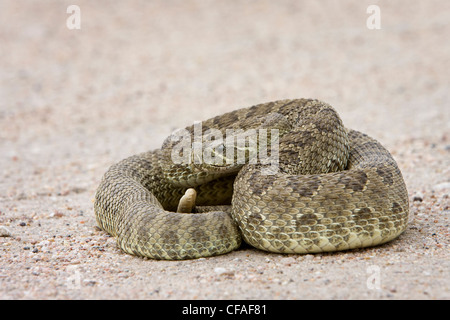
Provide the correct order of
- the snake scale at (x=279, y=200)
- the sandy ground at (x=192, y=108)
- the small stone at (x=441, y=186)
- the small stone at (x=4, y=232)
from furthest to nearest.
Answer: the small stone at (x=441, y=186), the small stone at (x=4, y=232), the snake scale at (x=279, y=200), the sandy ground at (x=192, y=108)

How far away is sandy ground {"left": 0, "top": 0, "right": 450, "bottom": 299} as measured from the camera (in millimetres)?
6523

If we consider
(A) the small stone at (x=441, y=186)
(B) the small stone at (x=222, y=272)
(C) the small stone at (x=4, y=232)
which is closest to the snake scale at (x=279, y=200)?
(B) the small stone at (x=222, y=272)

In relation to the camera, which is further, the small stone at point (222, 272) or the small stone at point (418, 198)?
the small stone at point (418, 198)

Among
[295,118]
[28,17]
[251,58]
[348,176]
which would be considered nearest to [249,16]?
[251,58]

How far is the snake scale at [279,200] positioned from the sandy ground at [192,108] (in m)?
0.23

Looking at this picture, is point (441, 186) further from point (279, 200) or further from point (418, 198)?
point (279, 200)

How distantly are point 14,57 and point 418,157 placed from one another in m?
15.5

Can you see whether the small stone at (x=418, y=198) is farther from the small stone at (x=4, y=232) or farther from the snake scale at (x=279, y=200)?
the small stone at (x=4, y=232)

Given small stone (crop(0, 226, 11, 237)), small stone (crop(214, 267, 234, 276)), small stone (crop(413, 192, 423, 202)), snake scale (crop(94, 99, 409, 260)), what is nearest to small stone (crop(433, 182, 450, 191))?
small stone (crop(413, 192, 423, 202))

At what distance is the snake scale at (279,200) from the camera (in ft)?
22.6

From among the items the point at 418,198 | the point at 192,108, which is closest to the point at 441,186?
the point at 418,198

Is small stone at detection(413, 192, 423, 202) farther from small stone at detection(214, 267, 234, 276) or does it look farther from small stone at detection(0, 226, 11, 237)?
small stone at detection(0, 226, 11, 237)

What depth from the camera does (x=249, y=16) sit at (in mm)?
24484

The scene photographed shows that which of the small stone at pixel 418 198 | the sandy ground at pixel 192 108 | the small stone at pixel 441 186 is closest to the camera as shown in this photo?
the sandy ground at pixel 192 108
